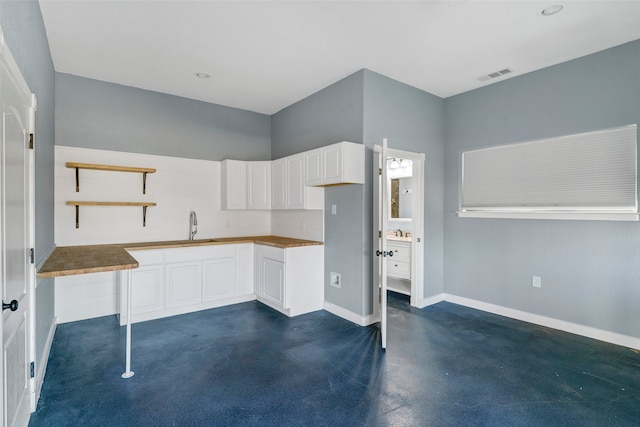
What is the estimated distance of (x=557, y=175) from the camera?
3.63m

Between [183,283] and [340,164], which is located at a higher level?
[340,164]

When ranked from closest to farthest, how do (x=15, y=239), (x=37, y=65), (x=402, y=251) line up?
(x=15, y=239), (x=37, y=65), (x=402, y=251)

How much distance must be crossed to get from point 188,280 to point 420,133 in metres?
3.52

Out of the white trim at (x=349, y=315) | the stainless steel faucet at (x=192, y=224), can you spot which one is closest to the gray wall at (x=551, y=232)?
the white trim at (x=349, y=315)

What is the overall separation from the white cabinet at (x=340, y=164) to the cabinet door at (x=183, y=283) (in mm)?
1881

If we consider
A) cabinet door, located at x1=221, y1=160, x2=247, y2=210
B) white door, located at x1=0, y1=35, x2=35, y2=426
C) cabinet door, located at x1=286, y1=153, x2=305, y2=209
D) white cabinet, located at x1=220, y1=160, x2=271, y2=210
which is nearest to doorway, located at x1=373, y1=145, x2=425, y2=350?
cabinet door, located at x1=286, y1=153, x2=305, y2=209

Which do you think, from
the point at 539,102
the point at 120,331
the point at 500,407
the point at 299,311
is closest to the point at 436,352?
the point at 500,407

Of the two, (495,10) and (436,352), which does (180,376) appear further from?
(495,10)

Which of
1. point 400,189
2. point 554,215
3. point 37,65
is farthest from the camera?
point 400,189

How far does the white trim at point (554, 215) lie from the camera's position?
3.13 metres

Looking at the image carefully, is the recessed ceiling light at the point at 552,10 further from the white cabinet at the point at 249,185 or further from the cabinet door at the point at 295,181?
the white cabinet at the point at 249,185

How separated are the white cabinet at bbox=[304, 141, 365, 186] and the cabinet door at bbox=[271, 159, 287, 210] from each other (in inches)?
28.4

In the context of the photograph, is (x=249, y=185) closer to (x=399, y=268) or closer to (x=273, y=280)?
(x=273, y=280)

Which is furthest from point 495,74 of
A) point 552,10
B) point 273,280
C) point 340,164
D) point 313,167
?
point 273,280
